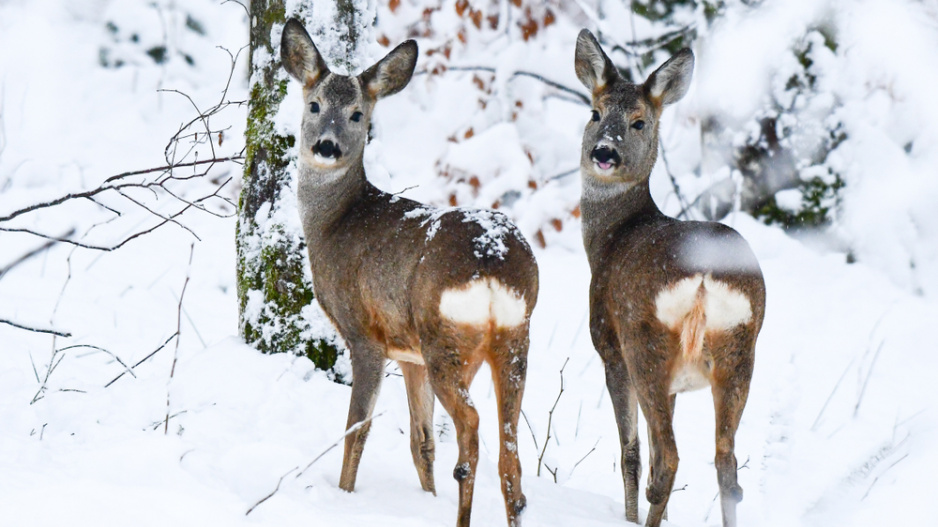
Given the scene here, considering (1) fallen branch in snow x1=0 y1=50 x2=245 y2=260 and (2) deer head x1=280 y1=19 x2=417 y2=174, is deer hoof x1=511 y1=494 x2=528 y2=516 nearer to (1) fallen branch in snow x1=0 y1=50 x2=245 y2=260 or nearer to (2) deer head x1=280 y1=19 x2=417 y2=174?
(1) fallen branch in snow x1=0 y1=50 x2=245 y2=260

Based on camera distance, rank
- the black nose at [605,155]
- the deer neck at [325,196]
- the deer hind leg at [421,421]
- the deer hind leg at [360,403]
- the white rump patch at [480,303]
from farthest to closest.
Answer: the black nose at [605,155] → the deer neck at [325,196] → the deer hind leg at [421,421] → the deer hind leg at [360,403] → the white rump patch at [480,303]

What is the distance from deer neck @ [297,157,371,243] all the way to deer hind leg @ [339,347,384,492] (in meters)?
0.70

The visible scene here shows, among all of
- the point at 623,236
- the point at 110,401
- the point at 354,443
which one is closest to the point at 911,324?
the point at 623,236

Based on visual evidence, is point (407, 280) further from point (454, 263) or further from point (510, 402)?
point (510, 402)

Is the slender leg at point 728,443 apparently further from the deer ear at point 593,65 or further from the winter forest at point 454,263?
the deer ear at point 593,65

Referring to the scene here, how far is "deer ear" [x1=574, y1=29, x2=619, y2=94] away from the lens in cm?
485

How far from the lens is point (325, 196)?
4.54 m

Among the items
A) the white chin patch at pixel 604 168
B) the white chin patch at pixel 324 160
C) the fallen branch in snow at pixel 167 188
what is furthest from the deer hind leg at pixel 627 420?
the fallen branch in snow at pixel 167 188

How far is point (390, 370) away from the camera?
18.4 feet

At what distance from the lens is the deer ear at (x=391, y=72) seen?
15.0 feet

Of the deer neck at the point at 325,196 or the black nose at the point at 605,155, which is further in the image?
the black nose at the point at 605,155

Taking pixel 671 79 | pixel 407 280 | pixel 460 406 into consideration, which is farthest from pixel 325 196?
pixel 671 79

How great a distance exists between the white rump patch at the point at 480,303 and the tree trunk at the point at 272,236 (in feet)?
4.95

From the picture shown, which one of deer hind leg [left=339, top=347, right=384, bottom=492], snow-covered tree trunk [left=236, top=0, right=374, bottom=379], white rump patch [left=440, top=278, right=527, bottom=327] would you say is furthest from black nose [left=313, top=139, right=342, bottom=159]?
white rump patch [left=440, top=278, right=527, bottom=327]
